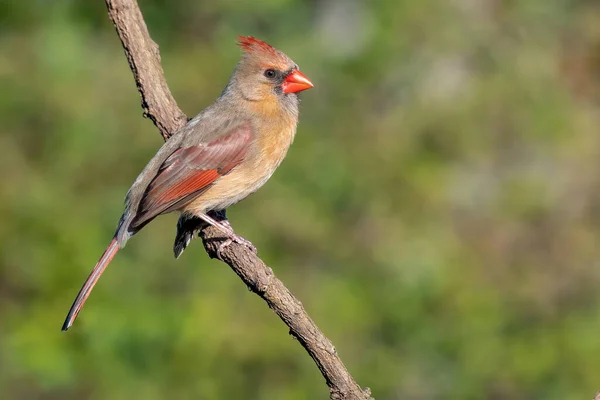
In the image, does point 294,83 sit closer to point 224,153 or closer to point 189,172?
point 224,153

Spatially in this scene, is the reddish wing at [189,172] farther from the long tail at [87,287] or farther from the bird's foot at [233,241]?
the bird's foot at [233,241]

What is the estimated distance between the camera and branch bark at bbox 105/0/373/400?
4.28 meters

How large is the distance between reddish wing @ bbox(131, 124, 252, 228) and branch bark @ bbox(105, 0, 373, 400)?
19 cm

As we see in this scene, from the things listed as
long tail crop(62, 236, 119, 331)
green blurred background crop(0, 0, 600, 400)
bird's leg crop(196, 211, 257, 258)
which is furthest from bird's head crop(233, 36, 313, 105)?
→ green blurred background crop(0, 0, 600, 400)

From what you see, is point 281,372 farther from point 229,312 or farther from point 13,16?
point 13,16

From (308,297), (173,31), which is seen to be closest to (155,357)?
(308,297)

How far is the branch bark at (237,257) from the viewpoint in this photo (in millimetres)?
4281

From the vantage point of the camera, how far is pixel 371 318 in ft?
26.5

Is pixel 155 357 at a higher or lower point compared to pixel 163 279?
lower

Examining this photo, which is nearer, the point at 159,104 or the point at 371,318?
the point at 159,104

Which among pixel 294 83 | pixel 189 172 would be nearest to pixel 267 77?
pixel 294 83

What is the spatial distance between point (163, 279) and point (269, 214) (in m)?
0.94

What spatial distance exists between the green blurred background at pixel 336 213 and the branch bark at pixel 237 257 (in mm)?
2522

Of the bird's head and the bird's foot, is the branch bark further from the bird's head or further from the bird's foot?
the bird's head
